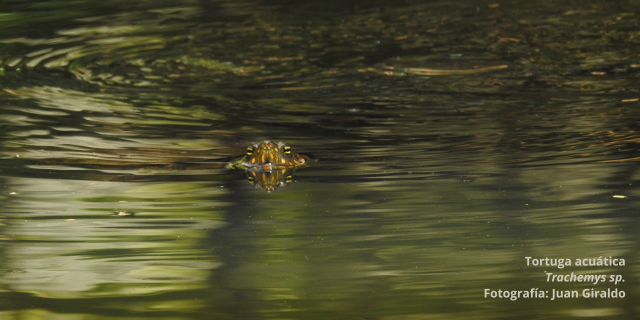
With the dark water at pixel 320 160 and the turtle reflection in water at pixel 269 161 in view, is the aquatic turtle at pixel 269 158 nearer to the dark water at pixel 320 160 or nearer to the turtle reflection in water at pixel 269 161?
the turtle reflection in water at pixel 269 161

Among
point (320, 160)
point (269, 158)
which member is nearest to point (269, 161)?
point (269, 158)

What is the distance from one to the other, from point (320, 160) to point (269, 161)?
0.21 meters

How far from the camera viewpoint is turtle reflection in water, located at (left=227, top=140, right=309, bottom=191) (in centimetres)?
370

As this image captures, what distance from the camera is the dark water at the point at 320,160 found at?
7.29 feet

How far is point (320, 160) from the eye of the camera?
376 centimetres

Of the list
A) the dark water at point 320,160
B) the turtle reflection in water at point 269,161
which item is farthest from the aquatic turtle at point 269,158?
the dark water at point 320,160

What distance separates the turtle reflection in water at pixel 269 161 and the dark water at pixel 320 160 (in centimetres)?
10

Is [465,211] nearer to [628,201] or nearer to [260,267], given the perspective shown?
[628,201]

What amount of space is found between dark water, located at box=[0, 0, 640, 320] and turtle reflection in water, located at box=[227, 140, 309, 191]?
0.33 feet

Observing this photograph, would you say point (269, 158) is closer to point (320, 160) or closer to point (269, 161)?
point (269, 161)

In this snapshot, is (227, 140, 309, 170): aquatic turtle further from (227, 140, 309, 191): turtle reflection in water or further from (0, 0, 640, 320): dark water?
(0, 0, 640, 320): dark water

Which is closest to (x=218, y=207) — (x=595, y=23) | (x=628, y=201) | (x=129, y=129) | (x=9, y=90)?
(x=628, y=201)

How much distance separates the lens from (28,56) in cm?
629

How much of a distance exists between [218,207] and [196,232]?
0.30 metres
